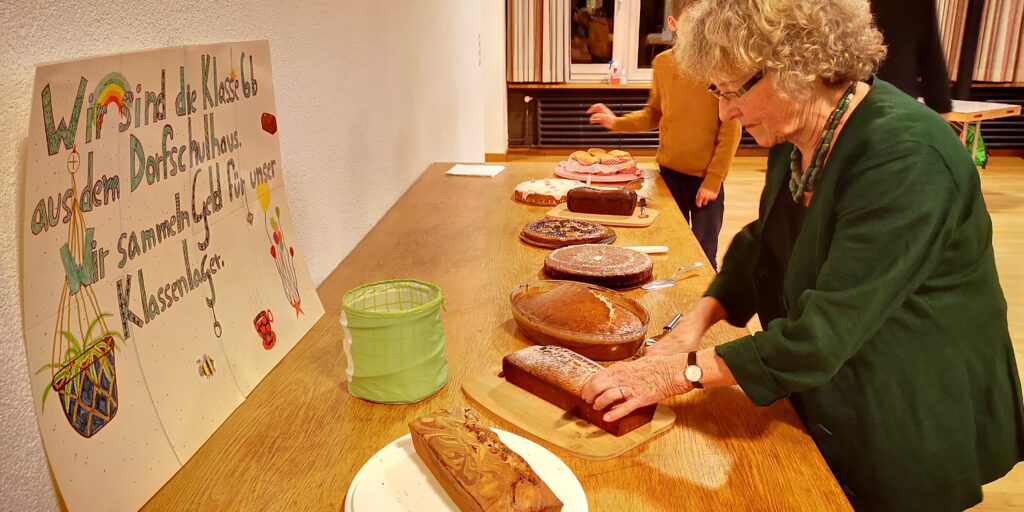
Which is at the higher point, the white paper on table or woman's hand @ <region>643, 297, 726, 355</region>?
the white paper on table

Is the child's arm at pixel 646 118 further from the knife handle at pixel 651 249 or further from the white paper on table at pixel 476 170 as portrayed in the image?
the knife handle at pixel 651 249

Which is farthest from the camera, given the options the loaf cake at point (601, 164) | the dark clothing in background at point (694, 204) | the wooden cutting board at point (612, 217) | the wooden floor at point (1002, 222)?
the dark clothing in background at point (694, 204)

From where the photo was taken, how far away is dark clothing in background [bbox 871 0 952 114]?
2.65m

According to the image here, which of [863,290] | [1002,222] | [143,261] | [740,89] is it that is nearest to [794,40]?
[740,89]

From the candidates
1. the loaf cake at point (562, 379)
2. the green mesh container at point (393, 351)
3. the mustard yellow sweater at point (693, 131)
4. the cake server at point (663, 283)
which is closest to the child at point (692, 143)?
the mustard yellow sweater at point (693, 131)

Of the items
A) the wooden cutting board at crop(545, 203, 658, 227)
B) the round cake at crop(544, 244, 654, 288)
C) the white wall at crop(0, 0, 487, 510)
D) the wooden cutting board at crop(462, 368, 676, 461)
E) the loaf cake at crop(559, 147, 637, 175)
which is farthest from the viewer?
the loaf cake at crop(559, 147, 637, 175)

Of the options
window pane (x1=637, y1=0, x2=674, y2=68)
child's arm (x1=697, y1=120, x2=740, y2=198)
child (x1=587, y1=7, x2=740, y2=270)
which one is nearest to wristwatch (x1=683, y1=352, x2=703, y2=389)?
child (x1=587, y1=7, x2=740, y2=270)

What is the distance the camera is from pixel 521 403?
41.3 inches

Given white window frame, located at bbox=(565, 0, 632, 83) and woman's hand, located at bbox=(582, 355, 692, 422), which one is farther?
white window frame, located at bbox=(565, 0, 632, 83)

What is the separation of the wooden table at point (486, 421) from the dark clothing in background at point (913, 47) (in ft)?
5.85

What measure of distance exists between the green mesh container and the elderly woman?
0.78 ft

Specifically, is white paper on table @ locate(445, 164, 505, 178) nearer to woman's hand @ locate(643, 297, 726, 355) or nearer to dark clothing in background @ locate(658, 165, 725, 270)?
dark clothing in background @ locate(658, 165, 725, 270)

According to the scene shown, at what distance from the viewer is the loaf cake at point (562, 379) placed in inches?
38.7

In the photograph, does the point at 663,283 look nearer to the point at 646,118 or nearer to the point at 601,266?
the point at 601,266
